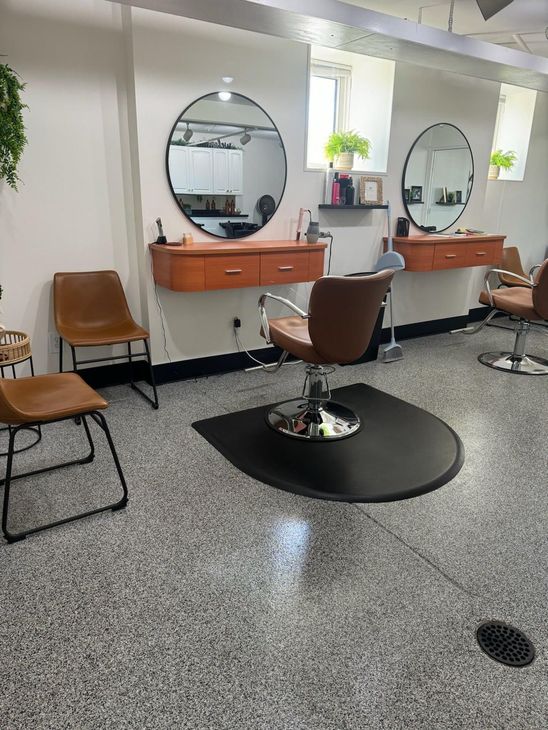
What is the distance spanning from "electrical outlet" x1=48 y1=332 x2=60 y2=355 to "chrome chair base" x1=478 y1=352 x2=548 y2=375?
11.2 feet

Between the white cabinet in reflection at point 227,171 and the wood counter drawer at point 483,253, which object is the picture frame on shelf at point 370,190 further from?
the white cabinet in reflection at point 227,171

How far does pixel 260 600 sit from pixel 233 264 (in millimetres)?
2215

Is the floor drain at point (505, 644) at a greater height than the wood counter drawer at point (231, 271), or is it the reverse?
the wood counter drawer at point (231, 271)

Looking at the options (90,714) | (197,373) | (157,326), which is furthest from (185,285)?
(90,714)

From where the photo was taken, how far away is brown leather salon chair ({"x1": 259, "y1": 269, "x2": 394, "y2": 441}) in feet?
8.39

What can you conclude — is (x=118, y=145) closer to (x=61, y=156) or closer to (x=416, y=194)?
(x=61, y=156)

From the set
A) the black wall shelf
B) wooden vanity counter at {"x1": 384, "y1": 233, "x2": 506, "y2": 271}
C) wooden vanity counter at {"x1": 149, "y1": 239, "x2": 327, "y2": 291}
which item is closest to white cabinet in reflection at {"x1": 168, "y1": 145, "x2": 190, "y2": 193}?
wooden vanity counter at {"x1": 149, "y1": 239, "x2": 327, "y2": 291}

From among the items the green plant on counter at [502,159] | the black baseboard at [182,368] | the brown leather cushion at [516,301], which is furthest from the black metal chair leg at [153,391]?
the green plant on counter at [502,159]

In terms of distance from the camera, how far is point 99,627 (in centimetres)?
165

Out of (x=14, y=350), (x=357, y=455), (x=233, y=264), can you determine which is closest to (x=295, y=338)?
(x=357, y=455)

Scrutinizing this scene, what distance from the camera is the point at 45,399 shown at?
2.10 metres

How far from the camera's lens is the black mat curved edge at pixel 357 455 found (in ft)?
8.09

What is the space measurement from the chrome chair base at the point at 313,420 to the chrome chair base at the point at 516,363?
1754 mm

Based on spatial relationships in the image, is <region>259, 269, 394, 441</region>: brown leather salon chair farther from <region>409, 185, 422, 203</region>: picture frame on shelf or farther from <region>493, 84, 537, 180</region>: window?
<region>493, 84, 537, 180</region>: window
